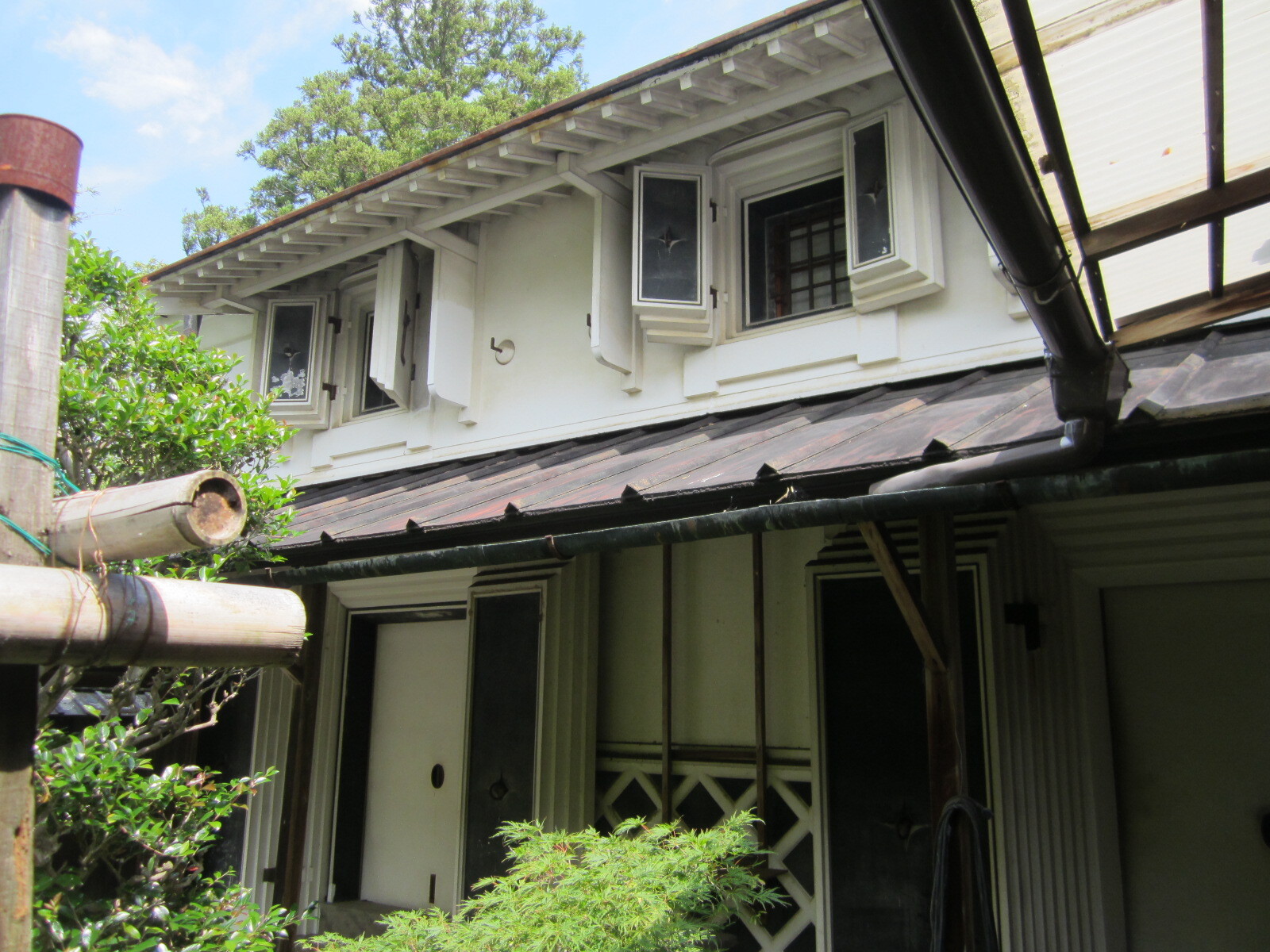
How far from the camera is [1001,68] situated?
7.92 ft

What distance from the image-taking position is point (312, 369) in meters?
9.09

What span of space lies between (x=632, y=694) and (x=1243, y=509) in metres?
3.82

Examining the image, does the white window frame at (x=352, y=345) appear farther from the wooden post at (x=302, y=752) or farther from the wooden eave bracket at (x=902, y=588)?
the wooden eave bracket at (x=902, y=588)

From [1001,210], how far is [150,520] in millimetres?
2107

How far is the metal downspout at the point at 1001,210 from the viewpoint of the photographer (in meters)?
1.80

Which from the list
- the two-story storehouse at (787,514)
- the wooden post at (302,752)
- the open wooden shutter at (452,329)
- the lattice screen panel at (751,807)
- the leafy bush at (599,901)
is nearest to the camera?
the leafy bush at (599,901)

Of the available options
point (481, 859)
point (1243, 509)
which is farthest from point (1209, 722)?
point (481, 859)

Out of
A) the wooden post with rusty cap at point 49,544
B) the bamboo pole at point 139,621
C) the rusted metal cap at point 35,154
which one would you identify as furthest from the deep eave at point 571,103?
the bamboo pole at point 139,621

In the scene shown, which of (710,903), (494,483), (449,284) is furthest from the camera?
(449,284)

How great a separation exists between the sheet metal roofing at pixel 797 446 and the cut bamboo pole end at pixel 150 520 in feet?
6.79

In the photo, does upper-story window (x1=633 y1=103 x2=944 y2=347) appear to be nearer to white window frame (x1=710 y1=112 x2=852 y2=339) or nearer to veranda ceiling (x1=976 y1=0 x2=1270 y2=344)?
white window frame (x1=710 y1=112 x2=852 y2=339)

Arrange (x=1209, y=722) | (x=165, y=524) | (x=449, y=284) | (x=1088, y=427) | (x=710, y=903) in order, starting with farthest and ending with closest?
(x=449, y=284) < (x=1209, y=722) < (x=710, y=903) < (x=1088, y=427) < (x=165, y=524)

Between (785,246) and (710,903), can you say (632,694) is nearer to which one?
(710,903)

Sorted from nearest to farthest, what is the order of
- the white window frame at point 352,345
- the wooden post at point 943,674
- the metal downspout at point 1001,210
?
the metal downspout at point 1001,210
the wooden post at point 943,674
the white window frame at point 352,345
